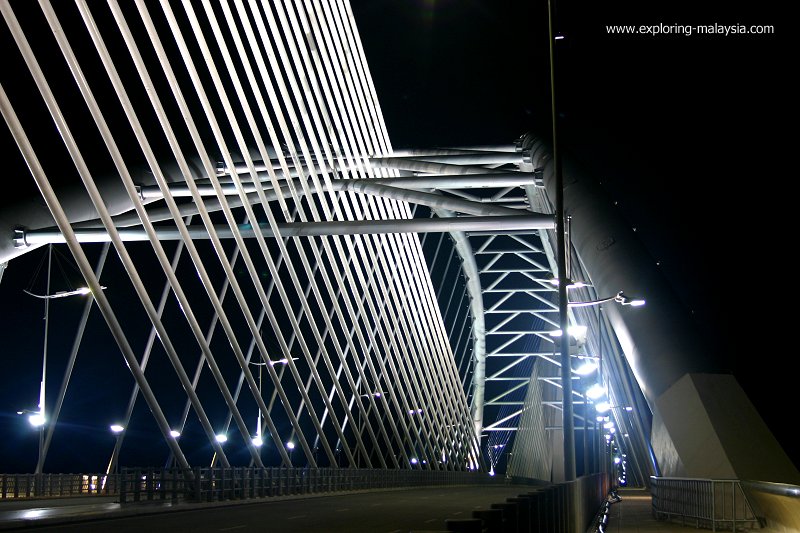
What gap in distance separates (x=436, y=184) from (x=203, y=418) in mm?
12084

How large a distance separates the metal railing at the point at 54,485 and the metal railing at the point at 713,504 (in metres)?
15.9

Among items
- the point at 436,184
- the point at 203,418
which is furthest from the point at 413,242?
the point at 203,418

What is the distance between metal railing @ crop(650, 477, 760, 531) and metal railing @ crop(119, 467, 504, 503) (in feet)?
37.8

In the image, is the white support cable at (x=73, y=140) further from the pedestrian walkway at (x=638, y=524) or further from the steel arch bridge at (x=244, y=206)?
the pedestrian walkway at (x=638, y=524)

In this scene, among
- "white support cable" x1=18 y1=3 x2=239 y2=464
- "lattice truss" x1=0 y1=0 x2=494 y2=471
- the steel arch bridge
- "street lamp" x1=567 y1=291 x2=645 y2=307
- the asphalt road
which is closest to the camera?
the asphalt road

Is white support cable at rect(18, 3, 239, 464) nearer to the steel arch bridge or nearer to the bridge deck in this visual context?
the steel arch bridge

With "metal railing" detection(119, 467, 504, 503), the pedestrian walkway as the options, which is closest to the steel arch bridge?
"metal railing" detection(119, 467, 504, 503)

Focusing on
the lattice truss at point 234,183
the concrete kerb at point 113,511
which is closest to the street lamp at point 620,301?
the lattice truss at point 234,183

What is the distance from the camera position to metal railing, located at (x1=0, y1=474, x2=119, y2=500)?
95.7 feet

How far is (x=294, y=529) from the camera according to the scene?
56.6ft

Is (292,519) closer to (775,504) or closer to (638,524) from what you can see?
(638,524)

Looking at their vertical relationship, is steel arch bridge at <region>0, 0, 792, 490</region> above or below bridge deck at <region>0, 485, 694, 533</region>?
above

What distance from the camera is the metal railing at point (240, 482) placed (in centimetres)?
2600

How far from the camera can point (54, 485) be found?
31969mm
